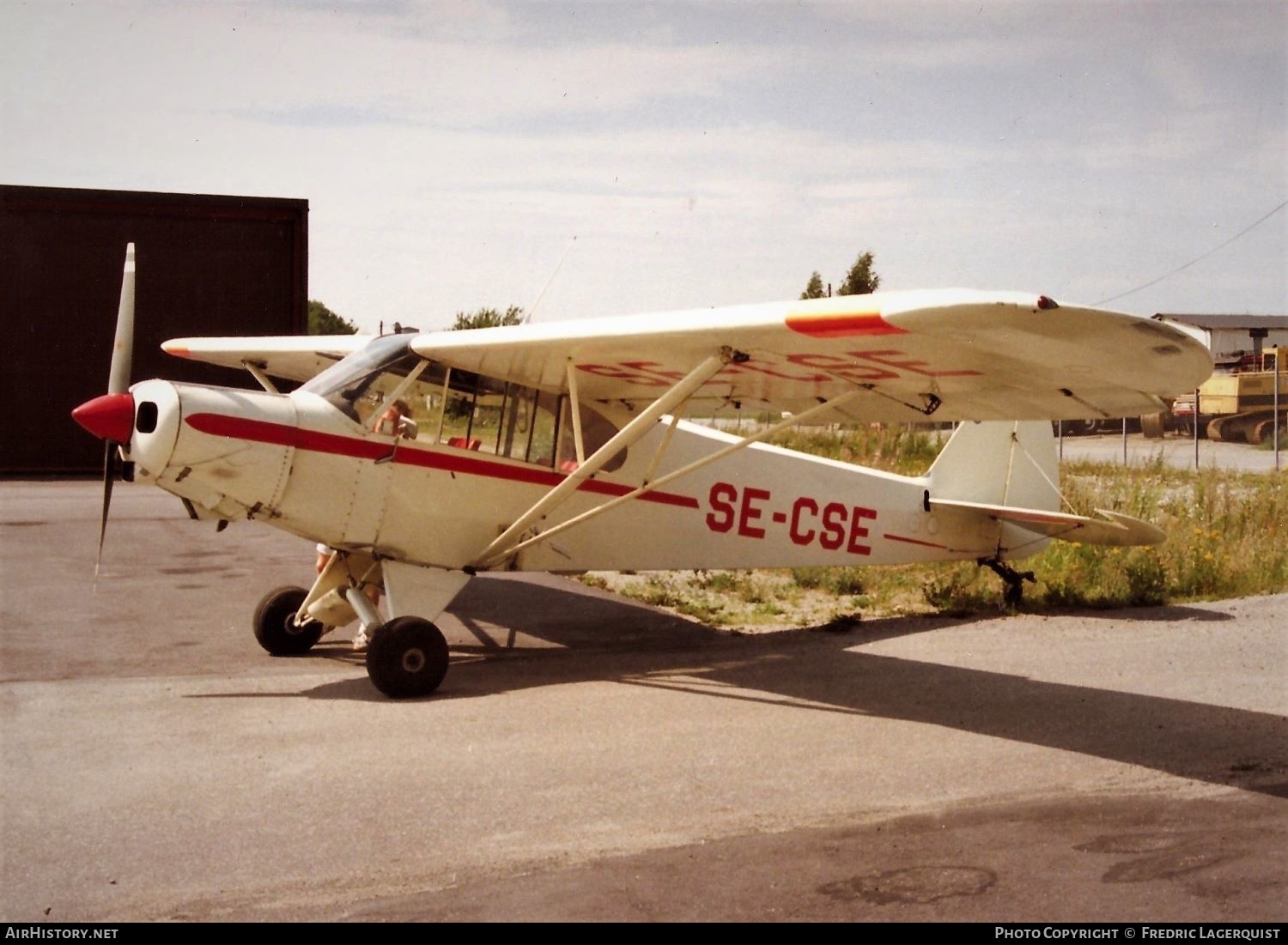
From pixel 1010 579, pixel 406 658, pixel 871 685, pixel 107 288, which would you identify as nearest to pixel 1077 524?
pixel 1010 579

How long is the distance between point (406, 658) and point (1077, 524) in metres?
5.91

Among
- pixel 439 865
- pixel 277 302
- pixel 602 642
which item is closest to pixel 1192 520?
pixel 602 642

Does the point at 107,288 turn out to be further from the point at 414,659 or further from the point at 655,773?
the point at 655,773

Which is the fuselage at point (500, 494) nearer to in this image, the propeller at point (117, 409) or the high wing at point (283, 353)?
the propeller at point (117, 409)

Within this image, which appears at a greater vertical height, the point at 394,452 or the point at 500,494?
the point at 394,452

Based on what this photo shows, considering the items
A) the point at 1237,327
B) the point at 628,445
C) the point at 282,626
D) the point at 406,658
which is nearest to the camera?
the point at 406,658

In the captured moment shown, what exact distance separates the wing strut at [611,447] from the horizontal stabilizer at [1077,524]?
3.83 metres

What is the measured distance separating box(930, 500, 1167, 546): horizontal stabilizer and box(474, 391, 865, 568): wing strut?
2.88 meters

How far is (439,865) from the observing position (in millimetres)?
4707

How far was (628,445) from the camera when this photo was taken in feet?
27.0

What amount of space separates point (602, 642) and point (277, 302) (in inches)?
773

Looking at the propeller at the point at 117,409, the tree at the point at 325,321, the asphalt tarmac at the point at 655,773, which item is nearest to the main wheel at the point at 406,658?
the asphalt tarmac at the point at 655,773

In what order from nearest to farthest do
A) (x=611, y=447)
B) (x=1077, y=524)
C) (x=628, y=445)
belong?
(x=611, y=447)
(x=628, y=445)
(x=1077, y=524)
